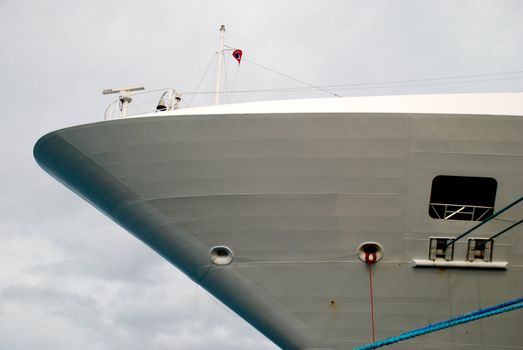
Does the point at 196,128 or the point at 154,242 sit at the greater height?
the point at 196,128

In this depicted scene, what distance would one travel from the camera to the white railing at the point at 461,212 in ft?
38.0

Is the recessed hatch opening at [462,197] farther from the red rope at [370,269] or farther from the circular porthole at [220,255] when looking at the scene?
the circular porthole at [220,255]

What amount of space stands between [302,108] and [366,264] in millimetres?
2887

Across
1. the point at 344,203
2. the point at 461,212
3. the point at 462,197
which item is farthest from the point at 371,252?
the point at 462,197

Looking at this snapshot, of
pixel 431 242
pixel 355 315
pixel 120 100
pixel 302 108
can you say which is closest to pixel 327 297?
pixel 355 315

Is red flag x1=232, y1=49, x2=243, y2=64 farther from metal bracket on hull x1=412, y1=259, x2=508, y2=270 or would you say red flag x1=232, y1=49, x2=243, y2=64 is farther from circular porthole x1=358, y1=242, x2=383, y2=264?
metal bracket on hull x1=412, y1=259, x2=508, y2=270

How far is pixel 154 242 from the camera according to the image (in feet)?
41.3

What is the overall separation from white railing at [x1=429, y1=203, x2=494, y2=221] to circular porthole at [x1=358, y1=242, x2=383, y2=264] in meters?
1.16

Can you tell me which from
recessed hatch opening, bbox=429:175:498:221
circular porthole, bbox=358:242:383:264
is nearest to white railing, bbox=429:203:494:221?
recessed hatch opening, bbox=429:175:498:221

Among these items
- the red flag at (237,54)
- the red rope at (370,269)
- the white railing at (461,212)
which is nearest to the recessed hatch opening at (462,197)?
the white railing at (461,212)

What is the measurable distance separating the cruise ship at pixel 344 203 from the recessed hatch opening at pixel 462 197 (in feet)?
0.09

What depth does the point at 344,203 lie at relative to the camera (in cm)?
1138

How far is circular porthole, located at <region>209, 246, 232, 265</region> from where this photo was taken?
1193 cm

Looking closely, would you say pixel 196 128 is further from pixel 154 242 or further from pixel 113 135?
pixel 154 242
